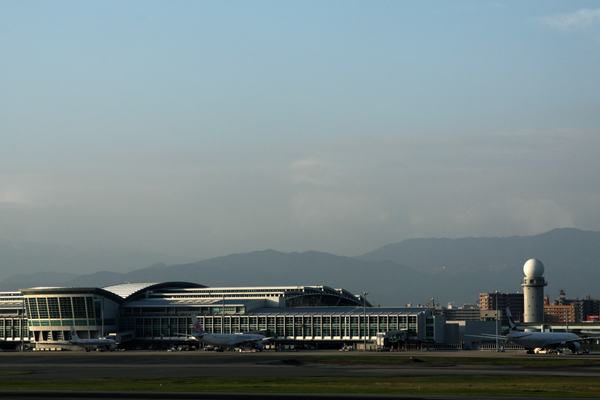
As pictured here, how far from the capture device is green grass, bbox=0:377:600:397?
5591 centimetres

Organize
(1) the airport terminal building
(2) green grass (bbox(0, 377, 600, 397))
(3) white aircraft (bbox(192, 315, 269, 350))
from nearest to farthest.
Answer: (2) green grass (bbox(0, 377, 600, 397))
(3) white aircraft (bbox(192, 315, 269, 350))
(1) the airport terminal building

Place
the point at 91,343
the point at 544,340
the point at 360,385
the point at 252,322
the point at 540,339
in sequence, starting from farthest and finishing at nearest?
the point at 252,322 < the point at 91,343 < the point at 544,340 < the point at 540,339 < the point at 360,385

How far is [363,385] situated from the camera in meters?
62.3

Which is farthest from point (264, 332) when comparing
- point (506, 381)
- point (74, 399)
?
point (74, 399)

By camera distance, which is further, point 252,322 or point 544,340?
point 252,322

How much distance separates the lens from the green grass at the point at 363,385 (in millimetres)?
55906

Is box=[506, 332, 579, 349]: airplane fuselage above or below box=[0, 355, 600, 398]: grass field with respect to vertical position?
below

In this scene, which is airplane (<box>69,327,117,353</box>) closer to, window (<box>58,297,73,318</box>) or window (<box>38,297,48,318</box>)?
window (<box>58,297,73,318</box>)

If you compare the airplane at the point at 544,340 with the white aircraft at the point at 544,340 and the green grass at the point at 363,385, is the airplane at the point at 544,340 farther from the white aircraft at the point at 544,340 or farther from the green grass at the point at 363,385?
the green grass at the point at 363,385

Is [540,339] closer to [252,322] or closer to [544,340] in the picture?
[544,340]

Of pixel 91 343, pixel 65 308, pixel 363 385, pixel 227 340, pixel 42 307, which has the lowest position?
pixel 91 343

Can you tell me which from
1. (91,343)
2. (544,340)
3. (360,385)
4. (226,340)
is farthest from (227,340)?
(360,385)

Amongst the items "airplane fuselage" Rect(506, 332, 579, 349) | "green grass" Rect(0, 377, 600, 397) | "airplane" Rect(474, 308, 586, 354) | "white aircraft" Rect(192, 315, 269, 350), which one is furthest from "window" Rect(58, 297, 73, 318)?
"green grass" Rect(0, 377, 600, 397)

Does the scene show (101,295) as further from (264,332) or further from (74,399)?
(74,399)
